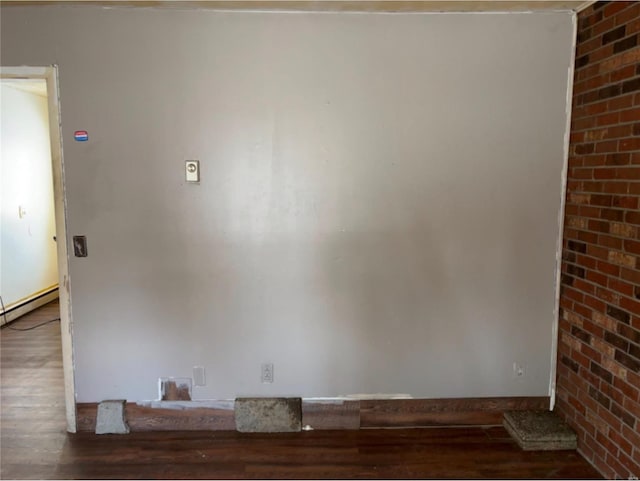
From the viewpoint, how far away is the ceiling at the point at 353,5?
2223 millimetres

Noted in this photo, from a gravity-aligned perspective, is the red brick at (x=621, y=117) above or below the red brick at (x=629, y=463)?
above

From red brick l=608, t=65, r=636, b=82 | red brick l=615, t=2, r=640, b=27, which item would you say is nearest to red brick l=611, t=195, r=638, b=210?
red brick l=608, t=65, r=636, b=82

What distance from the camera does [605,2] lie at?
2.13 m

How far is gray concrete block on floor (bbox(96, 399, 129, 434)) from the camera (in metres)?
2.53

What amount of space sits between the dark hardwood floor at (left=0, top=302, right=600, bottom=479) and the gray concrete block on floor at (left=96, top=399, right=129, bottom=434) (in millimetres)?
47

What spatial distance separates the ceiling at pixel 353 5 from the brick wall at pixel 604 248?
0.24 m

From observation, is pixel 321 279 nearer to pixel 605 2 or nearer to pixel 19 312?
pixel 605 2

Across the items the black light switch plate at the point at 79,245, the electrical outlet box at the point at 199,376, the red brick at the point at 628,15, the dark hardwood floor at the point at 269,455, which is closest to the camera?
the red brick at the point at 628,15

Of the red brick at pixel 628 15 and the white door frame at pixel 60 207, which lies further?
the white door frame at pixel 60 207

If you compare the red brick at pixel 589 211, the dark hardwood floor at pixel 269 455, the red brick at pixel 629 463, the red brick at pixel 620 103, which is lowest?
the dark hardwood floor at pixel 269 455

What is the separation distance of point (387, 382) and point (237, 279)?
42.8 inches

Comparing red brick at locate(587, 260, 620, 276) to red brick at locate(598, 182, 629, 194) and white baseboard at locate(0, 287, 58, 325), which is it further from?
white baseboard at locate(0, 287, 58, 325)

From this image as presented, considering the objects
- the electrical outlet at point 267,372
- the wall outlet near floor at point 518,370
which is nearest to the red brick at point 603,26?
the wall outlet near floor at point 518,370

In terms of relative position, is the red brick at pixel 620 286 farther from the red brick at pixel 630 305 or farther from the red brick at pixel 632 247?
the red brick at pixel 632 247
